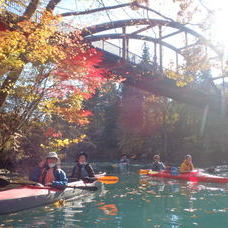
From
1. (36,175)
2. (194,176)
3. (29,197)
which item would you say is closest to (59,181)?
(36,175)

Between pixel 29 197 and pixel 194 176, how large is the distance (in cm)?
752

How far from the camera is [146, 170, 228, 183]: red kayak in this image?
1148cm

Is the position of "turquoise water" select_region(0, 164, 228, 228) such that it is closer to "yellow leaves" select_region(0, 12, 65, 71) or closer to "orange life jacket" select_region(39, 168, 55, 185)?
"orange life jacket" select_region(39, 168, 55, 185)

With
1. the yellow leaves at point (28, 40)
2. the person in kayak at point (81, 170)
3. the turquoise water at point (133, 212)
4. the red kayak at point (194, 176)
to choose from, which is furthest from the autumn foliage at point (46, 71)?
the red kayak at point (194, 176)

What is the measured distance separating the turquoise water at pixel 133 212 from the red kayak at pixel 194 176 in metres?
2.46

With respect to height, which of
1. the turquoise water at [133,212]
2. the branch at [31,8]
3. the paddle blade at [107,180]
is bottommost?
the turquoise water at [133,212]

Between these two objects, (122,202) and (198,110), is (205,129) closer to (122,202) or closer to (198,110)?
(198,110)

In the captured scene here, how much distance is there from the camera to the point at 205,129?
97.6 feet

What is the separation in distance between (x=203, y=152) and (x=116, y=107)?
456 inches

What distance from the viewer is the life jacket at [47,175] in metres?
7.81

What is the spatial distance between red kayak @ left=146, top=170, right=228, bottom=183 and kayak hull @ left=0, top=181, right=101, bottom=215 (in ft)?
18.2

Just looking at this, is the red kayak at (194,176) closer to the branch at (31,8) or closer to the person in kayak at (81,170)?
the person in kayak at (81,170)

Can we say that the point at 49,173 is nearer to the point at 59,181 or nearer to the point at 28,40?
the point at 59,181

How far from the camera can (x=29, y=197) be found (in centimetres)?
644
